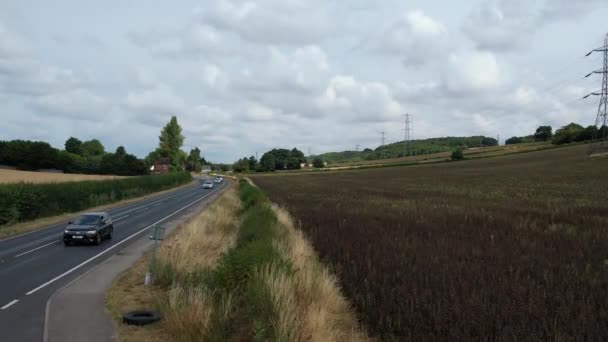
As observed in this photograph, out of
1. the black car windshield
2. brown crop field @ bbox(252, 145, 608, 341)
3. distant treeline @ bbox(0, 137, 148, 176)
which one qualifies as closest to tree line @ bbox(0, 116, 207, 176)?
distant treeline @ bbox(0, 137, 148, 176)

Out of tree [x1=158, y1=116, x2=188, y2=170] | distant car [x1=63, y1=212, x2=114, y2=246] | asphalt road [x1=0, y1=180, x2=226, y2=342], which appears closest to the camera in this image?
asphalt road [x1=0, y1=180, x2=226, y2=342]

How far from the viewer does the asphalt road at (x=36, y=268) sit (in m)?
10.2

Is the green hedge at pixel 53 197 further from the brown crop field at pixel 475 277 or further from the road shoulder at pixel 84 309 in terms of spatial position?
the brown crop field at pixel 475 277

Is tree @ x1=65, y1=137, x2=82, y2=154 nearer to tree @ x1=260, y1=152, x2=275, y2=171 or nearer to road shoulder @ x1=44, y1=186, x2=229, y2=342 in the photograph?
tree @ x1=260, y1=152, x2=275, y2=171

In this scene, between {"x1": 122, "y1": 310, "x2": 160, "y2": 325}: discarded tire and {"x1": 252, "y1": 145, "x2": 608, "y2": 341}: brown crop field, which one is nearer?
{"x1": 252, "y1": 145, "x2": 608, "y2": 341}: brown crop field

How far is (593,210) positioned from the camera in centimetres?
2280

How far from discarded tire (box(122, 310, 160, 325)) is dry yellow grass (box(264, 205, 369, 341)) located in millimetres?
2486

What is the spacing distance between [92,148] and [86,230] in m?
175

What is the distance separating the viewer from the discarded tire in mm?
9883

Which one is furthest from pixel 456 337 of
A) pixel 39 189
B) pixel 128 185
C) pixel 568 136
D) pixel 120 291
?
pixel 568 136

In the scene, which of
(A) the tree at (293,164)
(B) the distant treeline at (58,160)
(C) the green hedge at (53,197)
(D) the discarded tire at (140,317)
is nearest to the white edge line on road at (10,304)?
(D) the discarded tire at (140,317)

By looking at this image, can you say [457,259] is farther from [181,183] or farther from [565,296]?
[181,183]

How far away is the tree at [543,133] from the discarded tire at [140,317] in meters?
177

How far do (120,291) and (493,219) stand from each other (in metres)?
14.7
